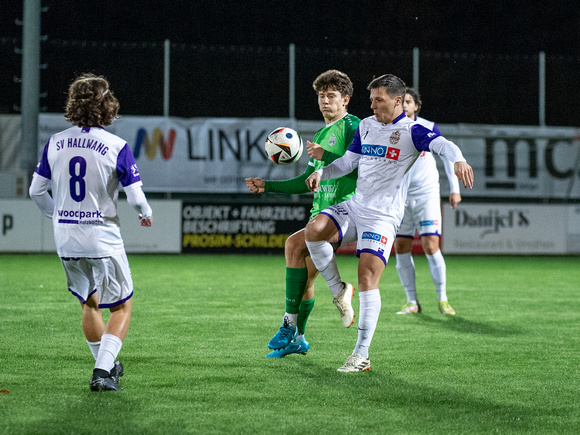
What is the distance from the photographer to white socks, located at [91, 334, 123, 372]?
4.71 metres

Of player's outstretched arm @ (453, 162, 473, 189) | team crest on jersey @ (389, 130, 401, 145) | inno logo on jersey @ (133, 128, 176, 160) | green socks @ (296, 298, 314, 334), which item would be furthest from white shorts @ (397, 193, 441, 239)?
inno logo on jersey @ (133, 128, 176, 160)

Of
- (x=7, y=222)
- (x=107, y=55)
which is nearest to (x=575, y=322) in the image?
(x=7, y=222)

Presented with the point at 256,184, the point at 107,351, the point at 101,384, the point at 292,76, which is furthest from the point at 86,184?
the point at 292,76

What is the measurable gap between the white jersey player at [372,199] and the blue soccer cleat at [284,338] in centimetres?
46

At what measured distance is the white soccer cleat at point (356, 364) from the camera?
5430 mm

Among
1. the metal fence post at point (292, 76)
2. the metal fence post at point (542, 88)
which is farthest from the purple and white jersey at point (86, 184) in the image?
the metal fence post at point (542, 88)

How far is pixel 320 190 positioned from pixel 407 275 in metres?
2.70

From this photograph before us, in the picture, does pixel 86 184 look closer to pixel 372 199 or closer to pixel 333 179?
pixel 372 199

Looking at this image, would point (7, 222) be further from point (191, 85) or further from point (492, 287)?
point (492, 287)

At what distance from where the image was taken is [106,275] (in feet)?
15.4

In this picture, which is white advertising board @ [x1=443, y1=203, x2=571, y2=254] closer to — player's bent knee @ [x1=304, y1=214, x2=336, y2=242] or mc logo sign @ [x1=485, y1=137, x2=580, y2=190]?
mc logo sign @ [x1=485, y1=137, x2=580, y2=190]

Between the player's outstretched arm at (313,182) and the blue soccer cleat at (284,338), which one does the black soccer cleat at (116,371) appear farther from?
the player's outstretched arm at (313,182)

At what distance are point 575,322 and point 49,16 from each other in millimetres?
20668

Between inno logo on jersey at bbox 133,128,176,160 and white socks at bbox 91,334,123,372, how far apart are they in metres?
12.3
